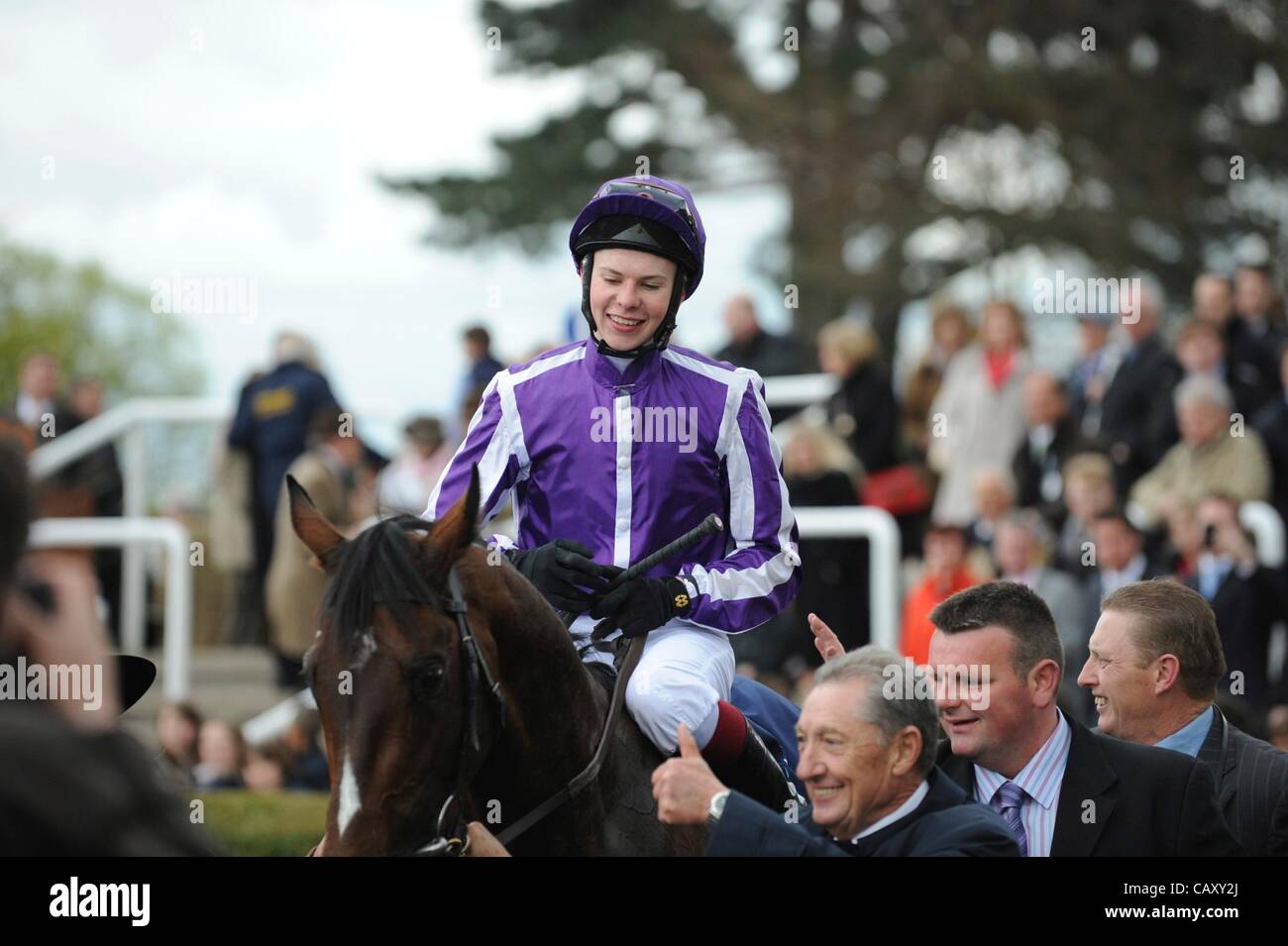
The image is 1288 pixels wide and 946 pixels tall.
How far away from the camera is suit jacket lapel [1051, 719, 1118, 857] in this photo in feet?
12.4

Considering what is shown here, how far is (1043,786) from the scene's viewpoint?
12.7 feet

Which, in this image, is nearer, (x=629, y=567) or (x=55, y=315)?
(x=629, y=567)

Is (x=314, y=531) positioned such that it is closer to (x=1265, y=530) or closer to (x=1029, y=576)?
(x=1029, y=576)

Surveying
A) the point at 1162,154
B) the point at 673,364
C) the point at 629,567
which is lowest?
the point at 629,567

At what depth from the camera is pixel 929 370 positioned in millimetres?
10344

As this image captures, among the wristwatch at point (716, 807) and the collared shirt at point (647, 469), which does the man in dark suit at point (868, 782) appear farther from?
the collared shirt at point (647, 469)

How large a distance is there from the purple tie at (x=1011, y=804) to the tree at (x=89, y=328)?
40517mm

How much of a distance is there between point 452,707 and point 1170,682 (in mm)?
1762

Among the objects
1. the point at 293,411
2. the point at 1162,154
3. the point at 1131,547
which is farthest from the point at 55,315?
the point at 1131,547

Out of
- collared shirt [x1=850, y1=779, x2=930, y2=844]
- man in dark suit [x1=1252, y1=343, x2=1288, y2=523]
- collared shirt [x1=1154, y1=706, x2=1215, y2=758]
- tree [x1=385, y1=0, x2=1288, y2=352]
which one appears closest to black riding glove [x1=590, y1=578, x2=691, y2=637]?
collared shirt [x1=850, y1=779, x2=930, y2=844]

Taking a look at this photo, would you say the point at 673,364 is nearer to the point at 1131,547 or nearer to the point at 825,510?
the point at 1131,547

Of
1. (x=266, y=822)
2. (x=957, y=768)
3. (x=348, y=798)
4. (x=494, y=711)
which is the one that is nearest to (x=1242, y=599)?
(x=957, y=768)

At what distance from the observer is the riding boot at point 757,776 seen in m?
4.12

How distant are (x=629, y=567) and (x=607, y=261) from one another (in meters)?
0.73
